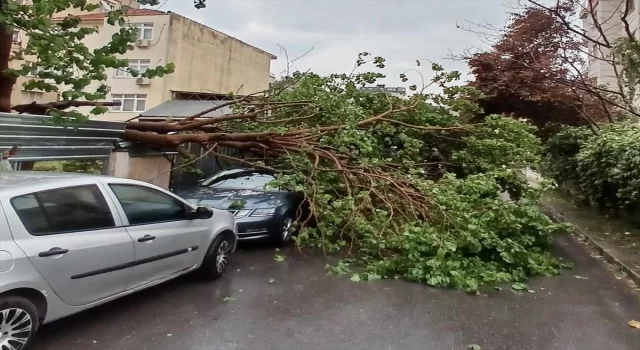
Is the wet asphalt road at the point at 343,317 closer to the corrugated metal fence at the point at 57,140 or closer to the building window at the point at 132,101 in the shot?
the corrugated metal fence at the point at 57,140

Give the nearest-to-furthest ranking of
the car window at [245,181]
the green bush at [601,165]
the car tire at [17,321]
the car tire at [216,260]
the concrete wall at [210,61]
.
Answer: the car tire at [17,321] < the car tire at [216,260] < the car window at [245,181] < the green bush at [601,165] < the concrete wall at [210,61]

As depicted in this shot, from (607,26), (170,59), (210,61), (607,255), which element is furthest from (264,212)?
(210,61)

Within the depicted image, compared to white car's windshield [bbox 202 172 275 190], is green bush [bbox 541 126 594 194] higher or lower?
higher

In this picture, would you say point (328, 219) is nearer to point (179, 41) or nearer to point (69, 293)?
point (69, 293)

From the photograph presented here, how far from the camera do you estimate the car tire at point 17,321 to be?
146 inches

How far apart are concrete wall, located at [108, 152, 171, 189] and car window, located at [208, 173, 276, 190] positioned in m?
1.14

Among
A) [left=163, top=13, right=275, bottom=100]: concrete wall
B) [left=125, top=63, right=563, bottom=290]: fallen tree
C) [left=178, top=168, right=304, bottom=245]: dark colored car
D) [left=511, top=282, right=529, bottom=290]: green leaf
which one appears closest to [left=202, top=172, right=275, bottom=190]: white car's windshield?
[left=178, top=168, right=304, bottom=245]: dark colored car

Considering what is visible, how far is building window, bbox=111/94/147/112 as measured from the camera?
1249 inches

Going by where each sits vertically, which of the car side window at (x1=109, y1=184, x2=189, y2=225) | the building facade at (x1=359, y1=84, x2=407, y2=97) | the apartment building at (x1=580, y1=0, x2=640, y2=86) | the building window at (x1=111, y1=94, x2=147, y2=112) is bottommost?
the car side window at (x1=109, y1=184, x2=189, y2=225)

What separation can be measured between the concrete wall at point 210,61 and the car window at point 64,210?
2688 centimetres

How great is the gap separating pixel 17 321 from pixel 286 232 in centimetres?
522

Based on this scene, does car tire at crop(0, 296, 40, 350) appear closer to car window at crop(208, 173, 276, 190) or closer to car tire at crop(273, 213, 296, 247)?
car tire at crop(273, 213, 296, 247)

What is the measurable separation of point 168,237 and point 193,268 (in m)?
0.76

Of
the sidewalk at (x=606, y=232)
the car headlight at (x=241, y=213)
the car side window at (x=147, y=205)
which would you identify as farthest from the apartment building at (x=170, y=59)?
the car side window at (x=147, y=205)
